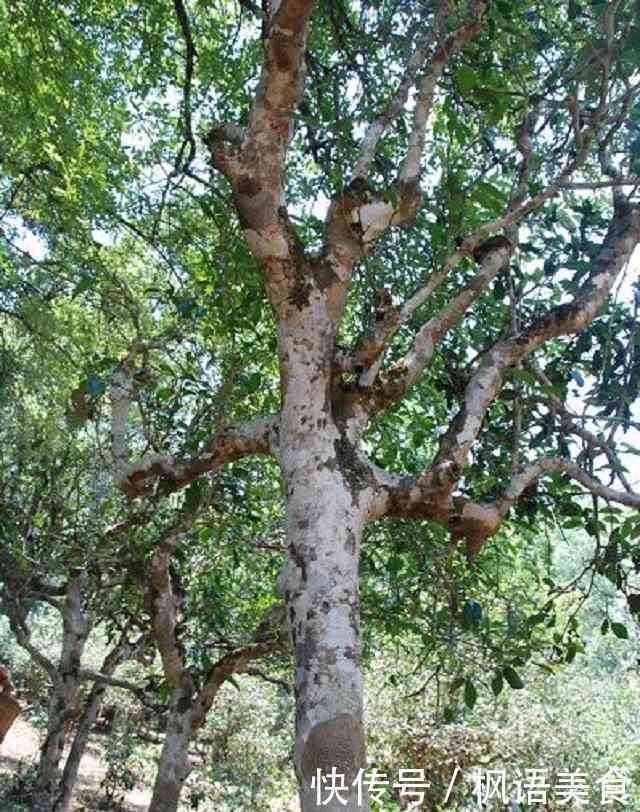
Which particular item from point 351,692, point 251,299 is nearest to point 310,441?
point 351,692

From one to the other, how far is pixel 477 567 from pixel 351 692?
211 centimetres

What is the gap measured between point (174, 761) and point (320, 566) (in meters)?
4.07

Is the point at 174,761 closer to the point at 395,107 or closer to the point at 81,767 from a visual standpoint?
the point at 395,107

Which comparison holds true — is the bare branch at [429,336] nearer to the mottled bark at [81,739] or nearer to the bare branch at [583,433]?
the bare branch at [583,433]

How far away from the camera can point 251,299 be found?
3721 millimetres

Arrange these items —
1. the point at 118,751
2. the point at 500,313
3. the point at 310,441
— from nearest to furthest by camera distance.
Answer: the point at 310,441
the point at 500,313
the point at 118,751

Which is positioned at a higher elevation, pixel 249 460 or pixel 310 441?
pixel 249 460

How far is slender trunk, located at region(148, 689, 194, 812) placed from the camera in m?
5.58

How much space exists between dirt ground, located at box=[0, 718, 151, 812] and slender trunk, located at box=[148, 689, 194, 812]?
4665 mm

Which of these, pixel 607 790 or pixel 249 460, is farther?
pixel 607 790

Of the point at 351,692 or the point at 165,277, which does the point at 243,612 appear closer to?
the point at 165,277

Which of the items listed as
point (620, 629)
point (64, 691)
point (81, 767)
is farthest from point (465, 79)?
point (81, 767)

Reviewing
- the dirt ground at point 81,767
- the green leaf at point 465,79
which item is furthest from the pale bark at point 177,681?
the dirt ground at point 81,767

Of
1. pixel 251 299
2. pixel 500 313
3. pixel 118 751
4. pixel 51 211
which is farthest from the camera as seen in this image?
pixel 118 751
